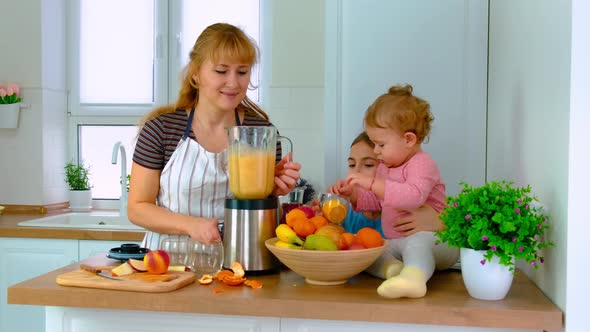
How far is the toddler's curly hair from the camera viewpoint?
1673 millimetres

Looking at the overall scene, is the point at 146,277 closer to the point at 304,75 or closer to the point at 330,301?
the point at 330,301

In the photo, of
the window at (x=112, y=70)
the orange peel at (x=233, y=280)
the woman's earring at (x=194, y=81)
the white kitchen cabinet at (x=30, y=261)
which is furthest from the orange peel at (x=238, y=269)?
the window at (x=112, y=70)

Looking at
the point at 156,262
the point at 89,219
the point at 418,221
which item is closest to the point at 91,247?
the point at 89,219

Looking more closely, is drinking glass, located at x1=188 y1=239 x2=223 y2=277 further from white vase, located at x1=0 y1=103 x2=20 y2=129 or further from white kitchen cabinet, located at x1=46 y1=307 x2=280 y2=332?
white vase, located at x1=0 y1=103 x2=20 y2=129

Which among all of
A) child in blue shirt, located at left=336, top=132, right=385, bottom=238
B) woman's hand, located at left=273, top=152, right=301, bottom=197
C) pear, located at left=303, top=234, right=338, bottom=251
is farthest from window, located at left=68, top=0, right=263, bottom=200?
pear, located at left=303, top=234, right=338, bottom=251

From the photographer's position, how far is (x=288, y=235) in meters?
1.46

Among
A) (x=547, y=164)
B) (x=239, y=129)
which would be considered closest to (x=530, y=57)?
(x=547, y=164)

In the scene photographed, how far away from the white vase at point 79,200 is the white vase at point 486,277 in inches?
102

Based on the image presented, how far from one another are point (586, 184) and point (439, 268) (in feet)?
1.66

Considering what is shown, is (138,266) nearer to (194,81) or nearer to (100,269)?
(100,269)

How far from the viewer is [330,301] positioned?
1301 mm

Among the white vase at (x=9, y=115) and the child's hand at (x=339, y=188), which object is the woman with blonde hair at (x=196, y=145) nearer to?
the child's hand at (x=339, y=188)

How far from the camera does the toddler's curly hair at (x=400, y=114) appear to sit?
167cm

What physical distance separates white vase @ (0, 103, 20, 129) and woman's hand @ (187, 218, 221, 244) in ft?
6.80
